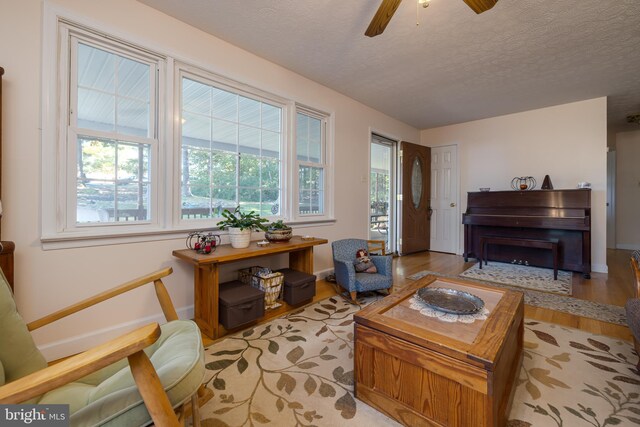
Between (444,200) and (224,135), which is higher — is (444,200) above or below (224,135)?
below

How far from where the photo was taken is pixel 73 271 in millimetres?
1941

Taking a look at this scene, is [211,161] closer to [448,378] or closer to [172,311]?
[172,311]

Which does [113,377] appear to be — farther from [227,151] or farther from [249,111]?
[249,111]

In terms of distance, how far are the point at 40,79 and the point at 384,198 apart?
464 cm

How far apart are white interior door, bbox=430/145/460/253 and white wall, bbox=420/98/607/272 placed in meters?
0.14

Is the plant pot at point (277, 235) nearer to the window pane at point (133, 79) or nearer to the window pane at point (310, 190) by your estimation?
the window pane at point (310, 190)

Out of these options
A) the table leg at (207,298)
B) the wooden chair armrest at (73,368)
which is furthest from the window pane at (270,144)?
the wooden chair armrest at (73,368)

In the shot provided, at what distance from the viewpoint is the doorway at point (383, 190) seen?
4.98 meters

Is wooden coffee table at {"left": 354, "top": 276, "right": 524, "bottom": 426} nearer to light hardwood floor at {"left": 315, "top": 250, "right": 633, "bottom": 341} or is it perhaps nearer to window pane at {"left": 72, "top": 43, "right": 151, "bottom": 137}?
light hardwood floor at {"left": 315, "top": 250, "right": 633, "bottom": 341}

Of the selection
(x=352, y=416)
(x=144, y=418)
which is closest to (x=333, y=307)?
(x=352, y=416)

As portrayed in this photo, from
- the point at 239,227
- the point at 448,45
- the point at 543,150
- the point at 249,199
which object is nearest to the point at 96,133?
the point at 239,227

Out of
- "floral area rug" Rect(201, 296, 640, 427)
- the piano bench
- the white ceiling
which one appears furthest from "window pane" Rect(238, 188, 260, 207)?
the piano bench

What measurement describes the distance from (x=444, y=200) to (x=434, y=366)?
16.5 feet

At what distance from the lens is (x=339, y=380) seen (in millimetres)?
1668
